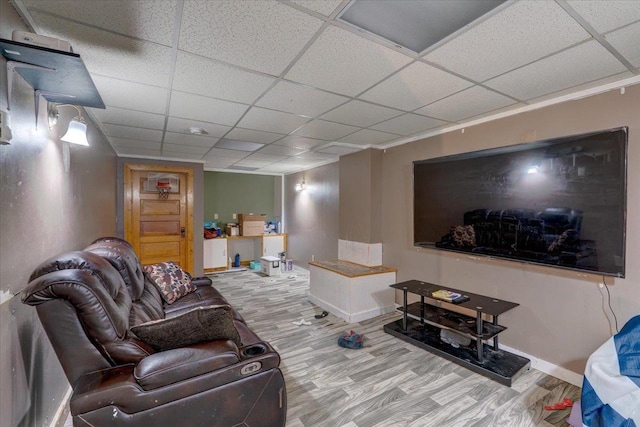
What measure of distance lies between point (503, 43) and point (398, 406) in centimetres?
243

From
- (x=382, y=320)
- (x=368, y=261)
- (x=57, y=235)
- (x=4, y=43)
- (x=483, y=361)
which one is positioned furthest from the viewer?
(x=368, y=261)

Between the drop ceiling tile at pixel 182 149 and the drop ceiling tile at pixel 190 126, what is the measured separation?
2.75 feet

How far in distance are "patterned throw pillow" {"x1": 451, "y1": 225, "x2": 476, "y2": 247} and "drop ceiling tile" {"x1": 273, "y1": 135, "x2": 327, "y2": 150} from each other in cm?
198

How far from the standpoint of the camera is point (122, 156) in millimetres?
4762

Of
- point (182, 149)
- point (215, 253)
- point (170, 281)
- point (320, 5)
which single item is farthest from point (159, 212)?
point (320, 5)

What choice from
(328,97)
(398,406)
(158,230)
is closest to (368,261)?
(398,406)

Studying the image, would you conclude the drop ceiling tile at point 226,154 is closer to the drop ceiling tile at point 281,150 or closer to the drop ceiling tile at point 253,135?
the drop ceiling tile at point 281,150

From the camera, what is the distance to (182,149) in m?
4.36

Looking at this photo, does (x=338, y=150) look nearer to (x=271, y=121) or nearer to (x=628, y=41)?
(x=271, y=121)

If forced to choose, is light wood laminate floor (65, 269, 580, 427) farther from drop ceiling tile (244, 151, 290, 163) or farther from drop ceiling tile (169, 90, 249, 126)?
drop ceiling tile (244, 151, 290, 163)

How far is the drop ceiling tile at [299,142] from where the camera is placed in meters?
3.70

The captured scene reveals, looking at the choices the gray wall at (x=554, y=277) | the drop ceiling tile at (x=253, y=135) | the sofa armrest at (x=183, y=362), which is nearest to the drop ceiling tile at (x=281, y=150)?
the drop ceiling tile at (x=253, y=135)

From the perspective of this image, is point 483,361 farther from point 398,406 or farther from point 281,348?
point 281,348

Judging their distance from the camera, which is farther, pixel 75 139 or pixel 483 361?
pixel 483 361
